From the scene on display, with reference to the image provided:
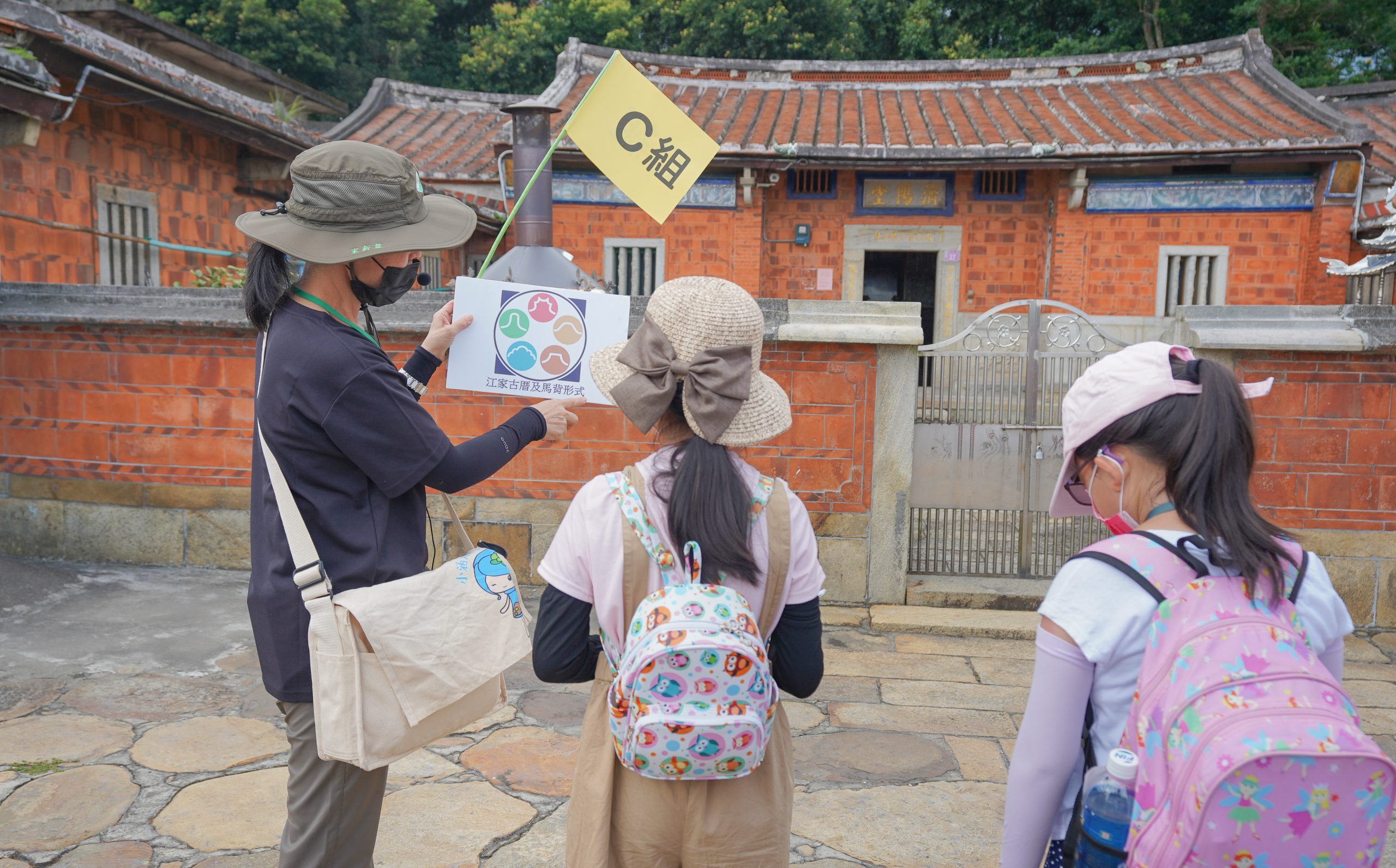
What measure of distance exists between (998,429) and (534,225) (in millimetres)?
2989

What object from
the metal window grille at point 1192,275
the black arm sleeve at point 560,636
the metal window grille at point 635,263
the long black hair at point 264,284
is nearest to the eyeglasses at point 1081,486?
the black arm sleeve at point 560,636

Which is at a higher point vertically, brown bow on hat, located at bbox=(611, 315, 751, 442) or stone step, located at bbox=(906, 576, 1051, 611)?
brown bow on hat, located at bbox=(611, 315, 751, 442)

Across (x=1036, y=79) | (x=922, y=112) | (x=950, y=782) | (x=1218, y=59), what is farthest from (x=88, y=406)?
(x=1218, y=59)

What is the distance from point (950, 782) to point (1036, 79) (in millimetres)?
11550

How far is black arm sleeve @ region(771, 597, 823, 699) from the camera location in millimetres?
1651

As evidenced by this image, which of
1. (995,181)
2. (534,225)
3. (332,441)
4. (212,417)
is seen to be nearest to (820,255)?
(995,181)

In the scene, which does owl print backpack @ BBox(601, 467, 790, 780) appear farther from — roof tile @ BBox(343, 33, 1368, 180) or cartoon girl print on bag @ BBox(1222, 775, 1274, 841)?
roof tile @ BBox(343, 33, 1368, 180)

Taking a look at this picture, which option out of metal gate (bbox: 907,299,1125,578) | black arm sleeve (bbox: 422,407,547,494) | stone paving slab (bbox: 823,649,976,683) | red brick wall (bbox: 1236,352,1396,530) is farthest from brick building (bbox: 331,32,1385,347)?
black arm sleeve (bbox: 422,407,547,494)

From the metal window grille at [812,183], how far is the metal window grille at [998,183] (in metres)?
1.87

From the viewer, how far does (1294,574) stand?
4.37 feet

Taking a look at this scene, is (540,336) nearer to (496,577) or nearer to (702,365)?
(496,577)

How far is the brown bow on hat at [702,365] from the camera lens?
5.05ft

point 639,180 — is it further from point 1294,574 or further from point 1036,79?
point 1036,79

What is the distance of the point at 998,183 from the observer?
1176cm
